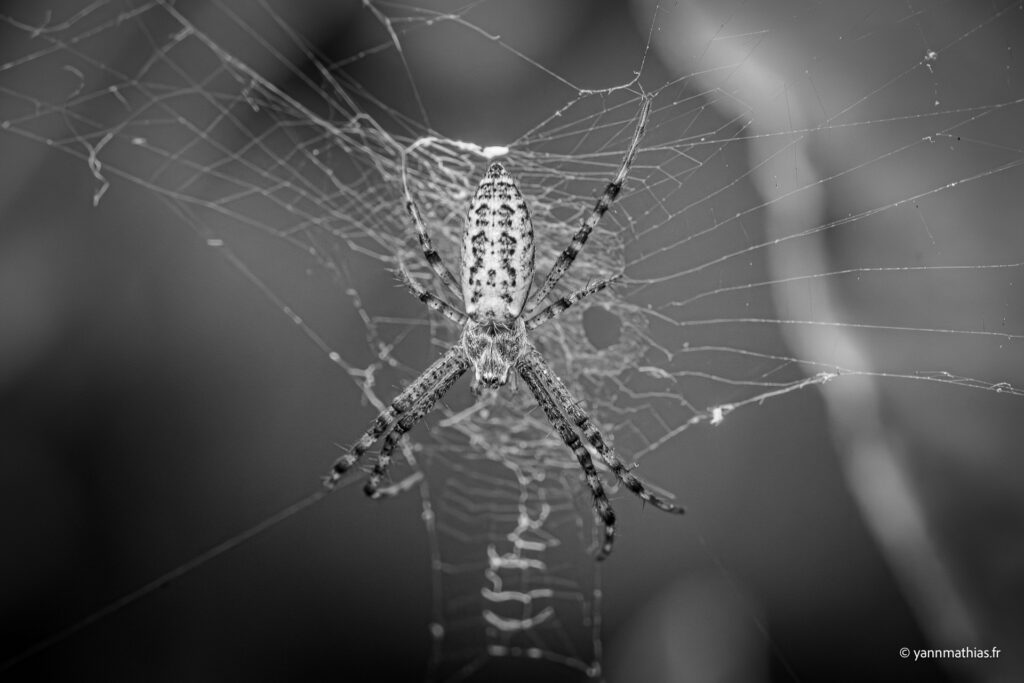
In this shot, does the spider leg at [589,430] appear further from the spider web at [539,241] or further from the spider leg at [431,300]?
the spider web at [539,241]

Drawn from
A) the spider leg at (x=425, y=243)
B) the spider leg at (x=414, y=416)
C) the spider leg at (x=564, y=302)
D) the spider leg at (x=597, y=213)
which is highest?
the spider leg at (x=425, y=243)

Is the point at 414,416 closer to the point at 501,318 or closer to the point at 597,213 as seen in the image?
the point at 501,318

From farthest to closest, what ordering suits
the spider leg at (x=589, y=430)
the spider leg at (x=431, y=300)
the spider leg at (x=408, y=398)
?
the spider leg at (x=408, y=398) < the spider leg at (x=589, y=430) < the spider leg at (x=431, y=300)

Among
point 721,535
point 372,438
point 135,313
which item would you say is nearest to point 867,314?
point 721,535

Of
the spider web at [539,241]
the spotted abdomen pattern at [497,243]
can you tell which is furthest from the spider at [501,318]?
the spider web at [539,241]

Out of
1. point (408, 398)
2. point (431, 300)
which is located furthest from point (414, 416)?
point (431, 300)
